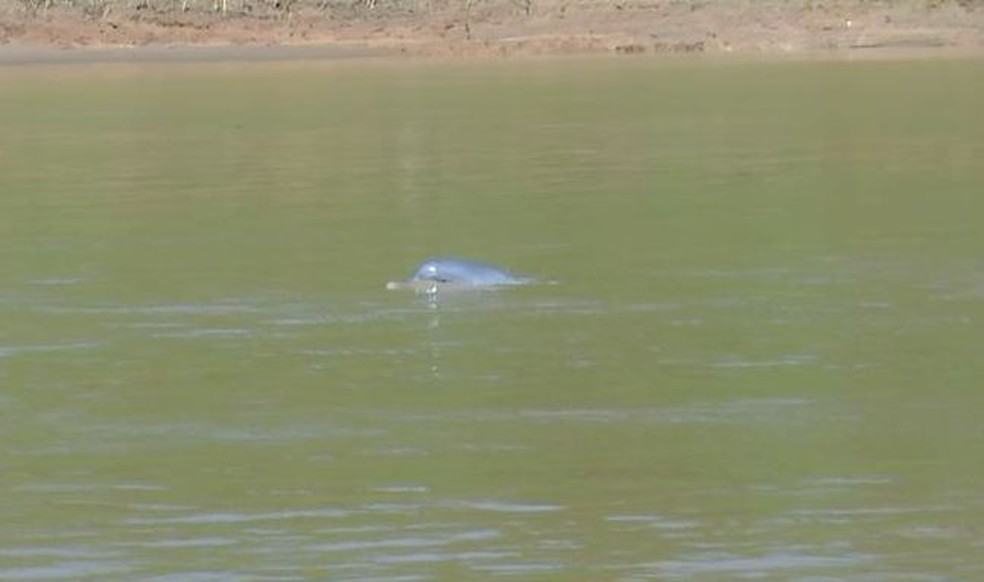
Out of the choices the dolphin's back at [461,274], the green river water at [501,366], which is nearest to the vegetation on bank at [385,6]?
the green river water at [501,366]

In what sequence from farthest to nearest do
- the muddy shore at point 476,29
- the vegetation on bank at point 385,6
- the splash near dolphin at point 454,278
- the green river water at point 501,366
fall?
the vegetation on bank at point 385,6 → the muddy shore at point 476,29 → the splash near dolphin at point 454,278 → the green river water at point 501,366

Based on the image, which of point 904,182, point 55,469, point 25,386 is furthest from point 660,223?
point 55,469

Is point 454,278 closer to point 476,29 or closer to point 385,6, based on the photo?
point 476,29

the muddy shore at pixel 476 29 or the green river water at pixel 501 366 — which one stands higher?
the muddy shore at pixel 476 29

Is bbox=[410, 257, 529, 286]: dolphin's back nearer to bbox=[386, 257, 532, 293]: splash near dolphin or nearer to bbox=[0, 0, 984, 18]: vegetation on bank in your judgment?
bbox=[386, 257, 532, 293]: splash near dolphin

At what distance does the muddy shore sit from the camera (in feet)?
155

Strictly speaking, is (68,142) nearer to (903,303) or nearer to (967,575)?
Result: (903,303)

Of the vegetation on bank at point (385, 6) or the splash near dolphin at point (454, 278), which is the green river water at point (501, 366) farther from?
the vegetation on bank at point (385, 6)

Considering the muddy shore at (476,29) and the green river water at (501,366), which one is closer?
the green river water at (501,366)

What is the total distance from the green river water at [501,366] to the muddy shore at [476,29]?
70.0 ft

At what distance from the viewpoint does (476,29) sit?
5131 cm

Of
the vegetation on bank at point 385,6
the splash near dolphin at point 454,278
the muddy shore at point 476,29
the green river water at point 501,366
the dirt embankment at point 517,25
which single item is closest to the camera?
the green river water at point 501,366

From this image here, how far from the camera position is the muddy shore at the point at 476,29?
1857 inches

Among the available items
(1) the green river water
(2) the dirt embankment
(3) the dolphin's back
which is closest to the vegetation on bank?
(2) the dirt embankment
